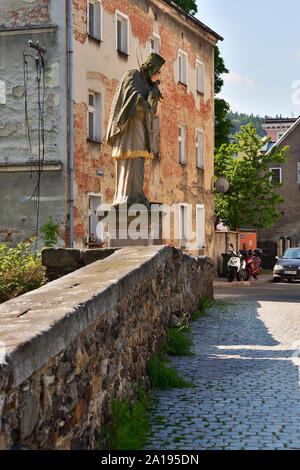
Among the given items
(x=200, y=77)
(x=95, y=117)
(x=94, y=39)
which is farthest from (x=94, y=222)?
(x=200, y=77)

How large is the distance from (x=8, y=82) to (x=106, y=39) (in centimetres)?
335

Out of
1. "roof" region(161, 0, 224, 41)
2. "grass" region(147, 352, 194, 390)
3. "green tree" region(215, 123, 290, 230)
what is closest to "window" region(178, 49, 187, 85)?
"roof" region(161, 0, 224, 41)

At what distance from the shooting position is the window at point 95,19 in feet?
62.6

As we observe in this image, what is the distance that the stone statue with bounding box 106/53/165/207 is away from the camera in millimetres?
10156

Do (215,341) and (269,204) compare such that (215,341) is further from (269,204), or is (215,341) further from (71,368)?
(269,204)

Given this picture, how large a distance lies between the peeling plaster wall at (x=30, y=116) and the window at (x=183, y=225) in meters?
8.79

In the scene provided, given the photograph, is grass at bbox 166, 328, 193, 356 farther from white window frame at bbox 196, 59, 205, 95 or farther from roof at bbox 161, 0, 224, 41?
white window frame at bbox 196, 59, 205, 95

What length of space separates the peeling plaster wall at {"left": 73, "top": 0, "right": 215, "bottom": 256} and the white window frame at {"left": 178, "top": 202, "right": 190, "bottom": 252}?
28 cm

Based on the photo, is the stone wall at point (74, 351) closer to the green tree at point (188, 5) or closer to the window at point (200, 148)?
the window at point (200, 148)

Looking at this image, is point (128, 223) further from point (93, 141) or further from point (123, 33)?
point (123, 33)

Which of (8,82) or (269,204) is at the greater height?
(8,82)

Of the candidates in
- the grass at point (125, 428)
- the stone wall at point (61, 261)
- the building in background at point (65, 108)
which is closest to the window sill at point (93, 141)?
the building in background at point (65, 108)

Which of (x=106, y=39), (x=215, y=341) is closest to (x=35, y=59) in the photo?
(x=106, y=39)

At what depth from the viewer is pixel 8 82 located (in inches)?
704
